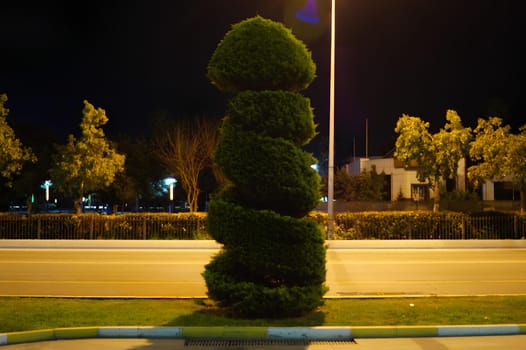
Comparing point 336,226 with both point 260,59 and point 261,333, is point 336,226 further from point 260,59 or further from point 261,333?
point 261,333

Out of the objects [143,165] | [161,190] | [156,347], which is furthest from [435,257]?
[161,190]

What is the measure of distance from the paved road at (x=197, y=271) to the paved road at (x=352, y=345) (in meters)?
3.59

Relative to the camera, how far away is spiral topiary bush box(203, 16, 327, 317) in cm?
859

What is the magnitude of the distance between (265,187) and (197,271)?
25.3 feet

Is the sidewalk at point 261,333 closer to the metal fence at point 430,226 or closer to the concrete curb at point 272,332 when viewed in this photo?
the concrete curb at point 272,332

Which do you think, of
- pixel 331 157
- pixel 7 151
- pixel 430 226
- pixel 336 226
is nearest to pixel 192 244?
pixel 336 226

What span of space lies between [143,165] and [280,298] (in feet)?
97.5

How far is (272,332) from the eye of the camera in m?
8.04

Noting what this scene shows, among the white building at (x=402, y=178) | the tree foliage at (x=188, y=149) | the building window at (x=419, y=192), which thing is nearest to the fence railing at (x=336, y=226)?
the tree foliage at (x=188, y=149)

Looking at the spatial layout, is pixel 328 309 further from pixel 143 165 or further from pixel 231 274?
pixel 143 165

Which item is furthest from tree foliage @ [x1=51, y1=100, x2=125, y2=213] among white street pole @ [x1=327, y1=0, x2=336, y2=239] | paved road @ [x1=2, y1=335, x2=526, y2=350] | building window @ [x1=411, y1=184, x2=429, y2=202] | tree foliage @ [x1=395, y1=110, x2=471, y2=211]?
building window @ [x1=411, y1=184, x2=429, y2=202]

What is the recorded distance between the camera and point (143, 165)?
3703 centimetres

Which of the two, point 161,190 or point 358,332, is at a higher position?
point 161,190

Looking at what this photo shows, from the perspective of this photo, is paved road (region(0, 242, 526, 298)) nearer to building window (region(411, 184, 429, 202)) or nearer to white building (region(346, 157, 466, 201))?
white building (region(346, 157, 466, 201))
